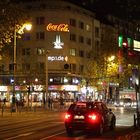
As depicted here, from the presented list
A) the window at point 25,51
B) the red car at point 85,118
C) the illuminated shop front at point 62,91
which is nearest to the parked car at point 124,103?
the illuminated shop front at point 62,91

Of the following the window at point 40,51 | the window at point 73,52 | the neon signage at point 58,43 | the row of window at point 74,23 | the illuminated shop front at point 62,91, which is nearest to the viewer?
the neon signage at point 58,43

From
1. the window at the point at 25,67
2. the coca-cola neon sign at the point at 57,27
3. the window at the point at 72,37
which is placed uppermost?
the coca-cola neon sign at the point at 57,27

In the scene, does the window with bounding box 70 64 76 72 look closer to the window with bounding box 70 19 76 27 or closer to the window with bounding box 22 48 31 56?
the window with bounding box 70 19 76 27

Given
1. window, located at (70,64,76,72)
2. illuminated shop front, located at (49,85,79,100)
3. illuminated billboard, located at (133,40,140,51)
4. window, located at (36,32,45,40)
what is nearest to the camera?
illuminated billboard, located at (133,40,140,51)

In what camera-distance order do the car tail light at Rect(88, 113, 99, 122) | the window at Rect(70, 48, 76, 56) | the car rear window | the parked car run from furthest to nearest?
the window at Rect(70, 48, 76, 56)
the parked car
the car rear window
the car tail light at Rect(88, 113, 99, 122)

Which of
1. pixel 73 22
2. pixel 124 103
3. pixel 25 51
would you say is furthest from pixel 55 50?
pixel 124 103

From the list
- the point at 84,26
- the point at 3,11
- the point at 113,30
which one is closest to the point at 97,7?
the point at 113,30

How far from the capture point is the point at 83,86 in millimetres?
98375

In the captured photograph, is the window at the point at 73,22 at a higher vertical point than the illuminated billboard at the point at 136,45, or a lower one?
higher

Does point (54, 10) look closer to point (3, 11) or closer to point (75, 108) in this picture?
point (3, 11)

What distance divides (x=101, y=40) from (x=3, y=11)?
7640cm

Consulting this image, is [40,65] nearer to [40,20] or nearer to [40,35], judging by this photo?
[40,35]

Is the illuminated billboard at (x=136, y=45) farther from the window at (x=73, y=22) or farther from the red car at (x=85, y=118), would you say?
the window at (x=73, y=22)

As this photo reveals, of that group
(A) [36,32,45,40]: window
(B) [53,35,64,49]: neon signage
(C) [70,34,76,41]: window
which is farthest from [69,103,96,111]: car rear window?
(C) [70,34,76,41]: window
